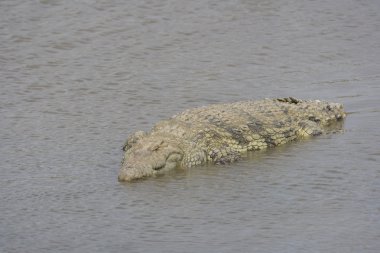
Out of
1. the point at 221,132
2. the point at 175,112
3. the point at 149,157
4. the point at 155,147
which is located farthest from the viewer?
the point at 175,112

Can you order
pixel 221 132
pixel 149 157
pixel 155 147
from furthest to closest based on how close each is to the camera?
→ pixel 221 132 → pixel 155 147 → pixel 149 157

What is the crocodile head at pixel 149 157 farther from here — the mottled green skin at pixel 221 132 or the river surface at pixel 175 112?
the river surface at pixel 175 112

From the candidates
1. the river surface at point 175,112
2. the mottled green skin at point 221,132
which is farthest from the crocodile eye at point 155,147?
the river surface at point 175,112

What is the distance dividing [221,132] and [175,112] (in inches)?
59.3

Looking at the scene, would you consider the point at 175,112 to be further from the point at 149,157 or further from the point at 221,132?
the point at 149,157

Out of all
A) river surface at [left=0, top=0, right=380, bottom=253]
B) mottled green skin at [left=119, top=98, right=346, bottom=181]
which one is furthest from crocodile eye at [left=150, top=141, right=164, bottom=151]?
river surface at [left=0, top=0, right=380, bottom=253]

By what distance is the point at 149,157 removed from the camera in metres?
9.34

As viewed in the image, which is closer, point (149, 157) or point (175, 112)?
point (149, 157)

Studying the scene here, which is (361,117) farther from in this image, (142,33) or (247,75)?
(142,33)

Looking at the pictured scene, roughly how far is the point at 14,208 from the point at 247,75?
17.3 feet

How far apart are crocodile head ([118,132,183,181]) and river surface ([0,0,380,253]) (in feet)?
0.42

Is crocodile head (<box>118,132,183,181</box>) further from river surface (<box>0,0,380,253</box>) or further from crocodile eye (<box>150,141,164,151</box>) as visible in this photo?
river surface (<box>0,0,380,253</box>)

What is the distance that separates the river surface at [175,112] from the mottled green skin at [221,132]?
0.19 meters

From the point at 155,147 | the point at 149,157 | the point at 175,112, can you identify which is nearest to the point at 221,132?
the point at 155,147
